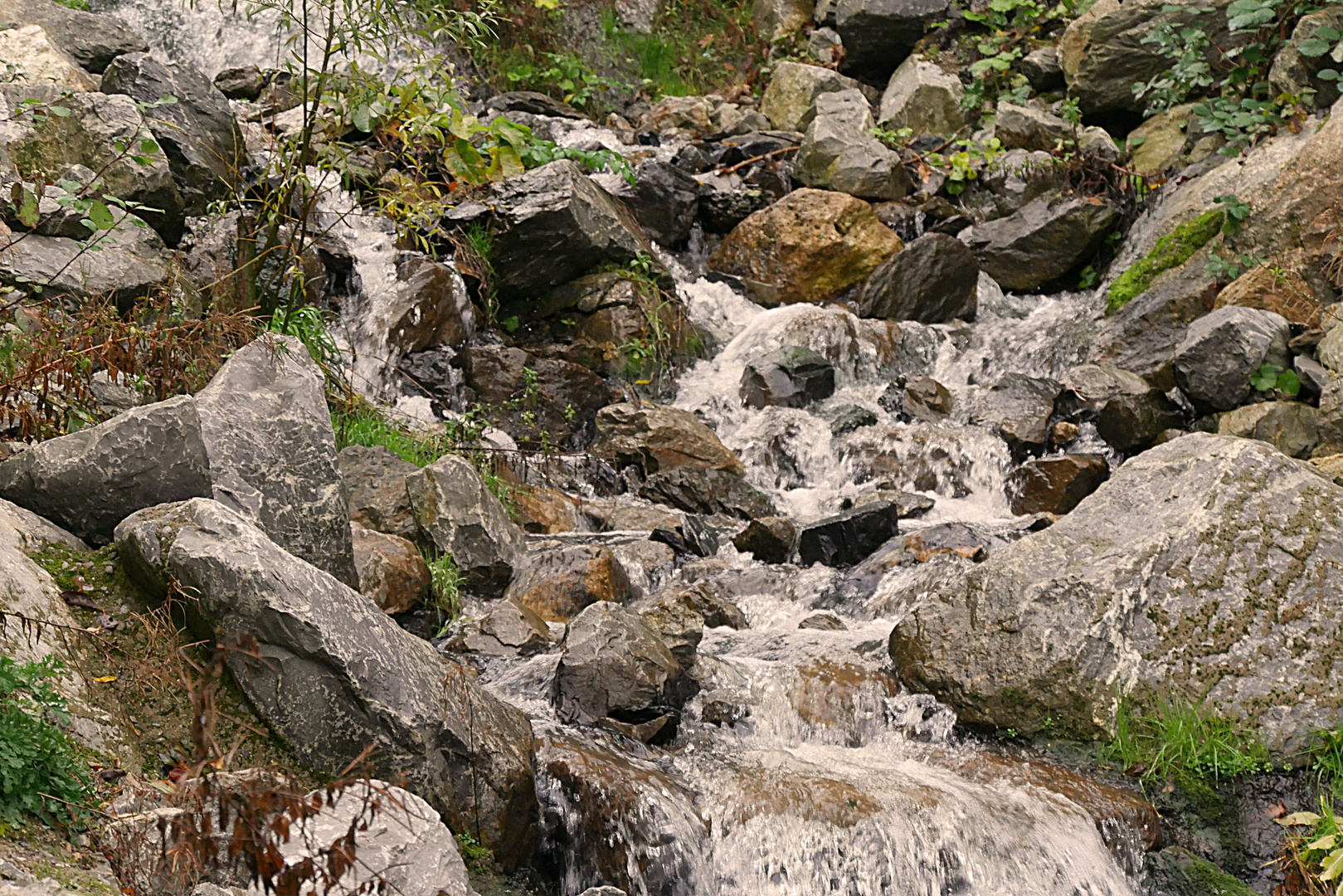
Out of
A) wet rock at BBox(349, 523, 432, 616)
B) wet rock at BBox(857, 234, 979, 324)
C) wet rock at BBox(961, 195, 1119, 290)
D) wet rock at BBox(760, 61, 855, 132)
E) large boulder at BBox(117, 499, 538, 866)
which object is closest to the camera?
large boulder at BBox(117, 499, 538, 866)

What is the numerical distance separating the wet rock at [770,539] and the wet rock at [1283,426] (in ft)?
10.5

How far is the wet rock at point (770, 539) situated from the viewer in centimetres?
657

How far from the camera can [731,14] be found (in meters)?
15.6

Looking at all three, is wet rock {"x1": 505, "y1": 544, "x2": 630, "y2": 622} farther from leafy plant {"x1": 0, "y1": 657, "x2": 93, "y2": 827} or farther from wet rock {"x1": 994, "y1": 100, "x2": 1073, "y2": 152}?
wet rock {"x1": 994, "y1": 100, "x2": 1073, "y2": 152}

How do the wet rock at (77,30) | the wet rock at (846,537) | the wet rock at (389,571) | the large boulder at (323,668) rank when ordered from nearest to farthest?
the large boulder at (323,668)
the wet rock at (389,571)
the wet rock at (846,537)
the wet rock at (77,30)

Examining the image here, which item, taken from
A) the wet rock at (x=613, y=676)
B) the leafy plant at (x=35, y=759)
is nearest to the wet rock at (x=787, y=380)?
the wet rock at (x=613, y=676)

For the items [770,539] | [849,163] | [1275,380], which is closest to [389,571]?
[770,539]

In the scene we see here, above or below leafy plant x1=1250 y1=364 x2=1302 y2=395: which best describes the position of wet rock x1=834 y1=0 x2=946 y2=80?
above

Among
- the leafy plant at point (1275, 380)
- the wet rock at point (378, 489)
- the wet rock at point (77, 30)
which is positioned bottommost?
the wet rock at point (378, 489)

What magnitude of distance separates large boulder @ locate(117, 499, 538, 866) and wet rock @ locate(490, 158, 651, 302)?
5.87 meters

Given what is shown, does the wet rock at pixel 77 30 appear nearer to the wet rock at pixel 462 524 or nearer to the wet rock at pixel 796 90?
the wet rock at pixel 462 524

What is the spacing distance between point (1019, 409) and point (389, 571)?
5.38 m

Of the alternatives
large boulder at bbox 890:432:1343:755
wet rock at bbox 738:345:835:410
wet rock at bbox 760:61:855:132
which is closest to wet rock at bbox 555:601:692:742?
large boulder at bbox 890:432:1343:755

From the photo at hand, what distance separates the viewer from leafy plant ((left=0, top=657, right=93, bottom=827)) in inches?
84.5
